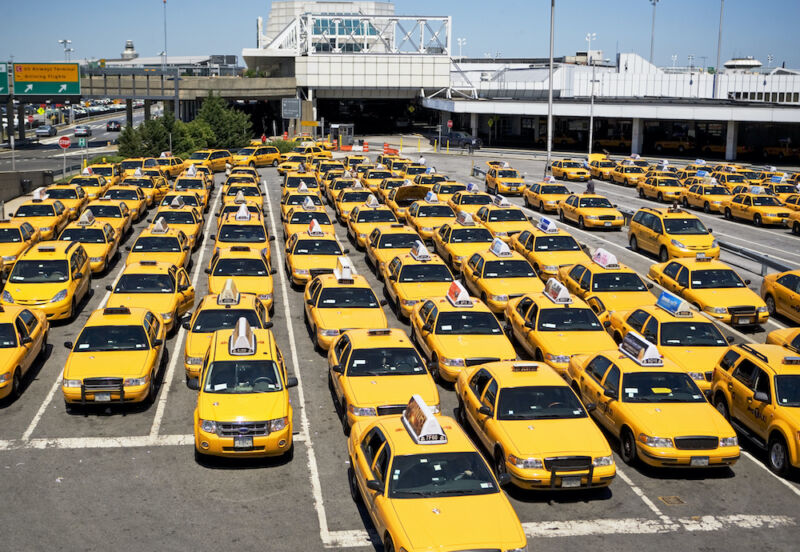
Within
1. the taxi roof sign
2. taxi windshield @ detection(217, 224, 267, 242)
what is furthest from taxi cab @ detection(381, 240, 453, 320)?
the taxi roof sign

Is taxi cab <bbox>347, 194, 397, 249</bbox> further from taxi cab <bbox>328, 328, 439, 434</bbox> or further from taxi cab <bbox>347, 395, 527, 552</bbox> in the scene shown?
taxi cab <bbox>347, 395, 527, 552</bbox>

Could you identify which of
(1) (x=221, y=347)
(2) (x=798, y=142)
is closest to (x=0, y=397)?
(1) (x=221, y=347)

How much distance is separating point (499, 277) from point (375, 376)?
8080mm

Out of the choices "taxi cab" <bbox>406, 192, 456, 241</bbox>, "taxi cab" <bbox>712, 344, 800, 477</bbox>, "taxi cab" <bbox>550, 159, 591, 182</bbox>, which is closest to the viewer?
"taxi cab" <bbox>712, 344, 800, 477</bbox>

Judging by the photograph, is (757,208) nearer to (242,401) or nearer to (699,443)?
(699,443)

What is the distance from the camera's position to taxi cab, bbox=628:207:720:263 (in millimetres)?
27297

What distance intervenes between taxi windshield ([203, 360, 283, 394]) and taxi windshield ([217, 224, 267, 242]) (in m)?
11.9

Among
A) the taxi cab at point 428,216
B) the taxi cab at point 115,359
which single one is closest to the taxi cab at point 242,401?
the taxi cab at point 115,359

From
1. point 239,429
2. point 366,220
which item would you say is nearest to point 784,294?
point 366,220

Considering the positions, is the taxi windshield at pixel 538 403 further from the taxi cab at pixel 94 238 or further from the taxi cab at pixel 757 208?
the taxi cab at pixel 757 208

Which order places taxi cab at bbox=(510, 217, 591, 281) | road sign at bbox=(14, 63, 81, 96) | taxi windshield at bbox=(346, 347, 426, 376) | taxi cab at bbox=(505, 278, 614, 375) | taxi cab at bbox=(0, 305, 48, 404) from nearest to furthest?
taxi windshield at bbox=(346, 347, 426, 376) → taxi cab at bbox=(0, 305, 48, 404) → taxi cab at bbox=(505, 278, 614, 375) → taxi cab at bbox=(510, 217, 591, 281) → road sign at bbox=(14, 63, 81, 96)

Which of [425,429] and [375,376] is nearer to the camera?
[425,429]

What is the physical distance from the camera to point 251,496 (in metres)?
12.8

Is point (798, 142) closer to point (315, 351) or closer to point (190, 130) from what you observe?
point (190, 130)
